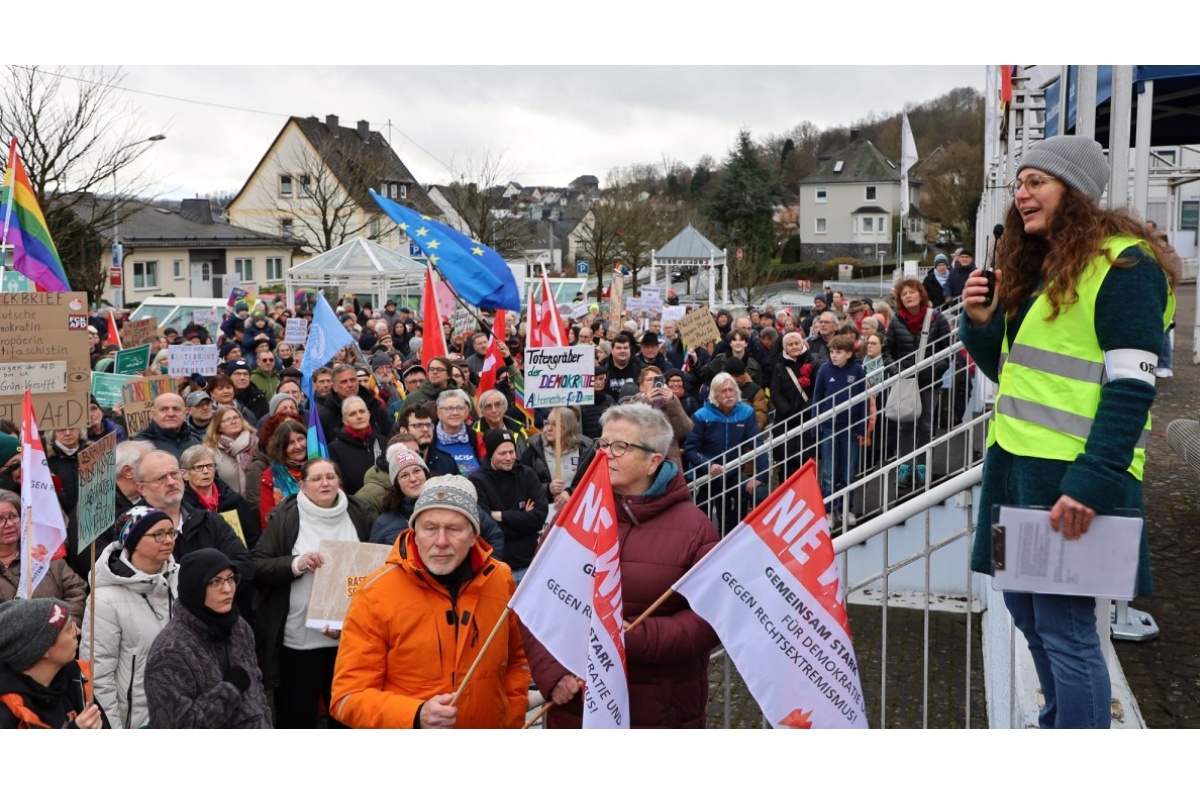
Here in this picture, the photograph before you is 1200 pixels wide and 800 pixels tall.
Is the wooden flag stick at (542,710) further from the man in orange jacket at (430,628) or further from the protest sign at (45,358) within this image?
the protest sign at (45,358)

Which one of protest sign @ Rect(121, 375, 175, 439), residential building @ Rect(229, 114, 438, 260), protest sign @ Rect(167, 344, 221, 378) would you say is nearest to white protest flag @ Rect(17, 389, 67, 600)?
protest sign @ Rect(121, 375, 175, 439)

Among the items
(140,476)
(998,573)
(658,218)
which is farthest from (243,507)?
(658,218)

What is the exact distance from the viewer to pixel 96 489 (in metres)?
5.03

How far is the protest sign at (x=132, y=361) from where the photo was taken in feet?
38.8

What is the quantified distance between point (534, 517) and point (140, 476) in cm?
243

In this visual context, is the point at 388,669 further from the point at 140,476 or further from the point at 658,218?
the point at 658,218

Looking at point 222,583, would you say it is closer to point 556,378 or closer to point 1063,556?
point 1063,556

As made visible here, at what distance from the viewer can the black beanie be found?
459cm

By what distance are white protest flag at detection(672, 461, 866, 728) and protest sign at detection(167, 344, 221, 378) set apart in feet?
30.3

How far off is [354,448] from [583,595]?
489 cm

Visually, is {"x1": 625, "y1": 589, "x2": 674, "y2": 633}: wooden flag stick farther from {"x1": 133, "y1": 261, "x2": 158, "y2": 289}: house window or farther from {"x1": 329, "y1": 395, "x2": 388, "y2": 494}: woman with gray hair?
{"x1": 133, "y1": 261, "x2": 158, "y2": 289}: house window

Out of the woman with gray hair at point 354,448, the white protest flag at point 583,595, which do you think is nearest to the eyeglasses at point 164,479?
the woman with gray hair at point 354,448

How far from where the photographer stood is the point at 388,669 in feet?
13.4

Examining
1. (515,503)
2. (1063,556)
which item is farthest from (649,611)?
(515,503)
